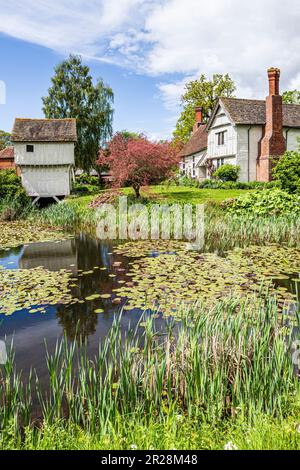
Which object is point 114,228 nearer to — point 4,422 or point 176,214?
point 176,214

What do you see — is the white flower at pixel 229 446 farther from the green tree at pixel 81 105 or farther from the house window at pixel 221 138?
the green tree at pixel 81 105

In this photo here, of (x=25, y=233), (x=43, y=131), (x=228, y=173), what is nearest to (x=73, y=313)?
(x=25, y=233)

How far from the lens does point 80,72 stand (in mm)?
38250

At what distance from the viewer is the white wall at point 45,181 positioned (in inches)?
1143

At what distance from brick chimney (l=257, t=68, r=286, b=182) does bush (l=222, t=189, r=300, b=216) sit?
1400 cm

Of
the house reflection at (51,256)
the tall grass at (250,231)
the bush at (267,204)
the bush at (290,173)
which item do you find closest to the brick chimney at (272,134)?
the bush at (290,173)

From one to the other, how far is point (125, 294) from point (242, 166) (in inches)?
1037

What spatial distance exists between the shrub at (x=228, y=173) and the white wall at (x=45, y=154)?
12773 millimetres

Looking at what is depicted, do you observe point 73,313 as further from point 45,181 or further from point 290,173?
point 45,181

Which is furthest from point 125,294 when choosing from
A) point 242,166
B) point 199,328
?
point 242,166

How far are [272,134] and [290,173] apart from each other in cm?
1410

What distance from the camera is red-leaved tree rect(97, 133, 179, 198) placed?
20.7 metres

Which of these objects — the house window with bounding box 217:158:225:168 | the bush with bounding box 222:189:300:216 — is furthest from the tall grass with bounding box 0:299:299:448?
the house window with bounding box 217:158:225:168

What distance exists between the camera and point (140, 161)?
822 inches
